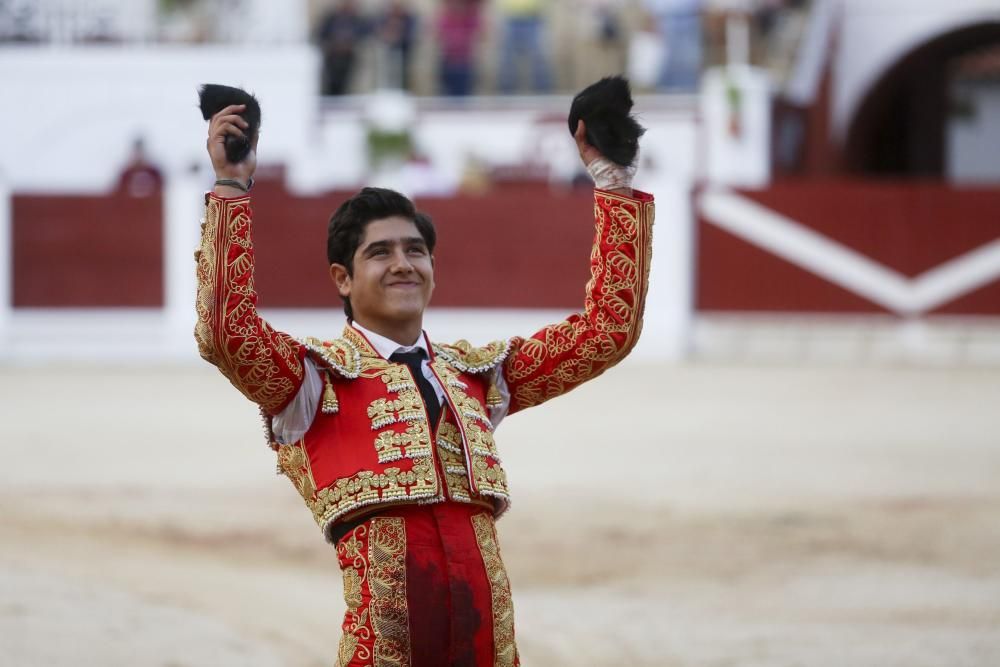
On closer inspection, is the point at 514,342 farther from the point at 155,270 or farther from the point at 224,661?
the point at 155,270

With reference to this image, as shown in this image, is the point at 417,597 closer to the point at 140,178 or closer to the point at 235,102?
the point at 235,102

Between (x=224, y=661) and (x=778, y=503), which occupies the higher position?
(x=778, y=503)

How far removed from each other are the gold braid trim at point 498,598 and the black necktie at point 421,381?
0.53ft

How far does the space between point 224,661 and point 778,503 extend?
2.98 m

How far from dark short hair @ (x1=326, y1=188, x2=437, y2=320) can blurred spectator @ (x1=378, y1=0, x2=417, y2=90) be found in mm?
13615

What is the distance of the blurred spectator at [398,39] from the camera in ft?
52.6

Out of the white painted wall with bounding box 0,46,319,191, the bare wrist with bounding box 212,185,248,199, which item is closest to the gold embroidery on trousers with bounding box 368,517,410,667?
the bare wrist with bounding box 212,185,248,199

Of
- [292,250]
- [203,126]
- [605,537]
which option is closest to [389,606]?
[605,537]

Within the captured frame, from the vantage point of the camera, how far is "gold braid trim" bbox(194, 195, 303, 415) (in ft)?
7.79

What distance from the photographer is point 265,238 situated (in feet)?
43.9

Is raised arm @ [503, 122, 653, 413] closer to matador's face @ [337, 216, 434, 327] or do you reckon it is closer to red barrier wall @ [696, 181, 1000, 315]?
matador's face @ [337, 216, 434, 327]

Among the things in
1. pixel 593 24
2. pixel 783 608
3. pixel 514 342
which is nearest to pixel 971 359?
pixel 593 24

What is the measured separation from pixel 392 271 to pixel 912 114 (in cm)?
1746

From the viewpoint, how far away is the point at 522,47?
16.2 metres
